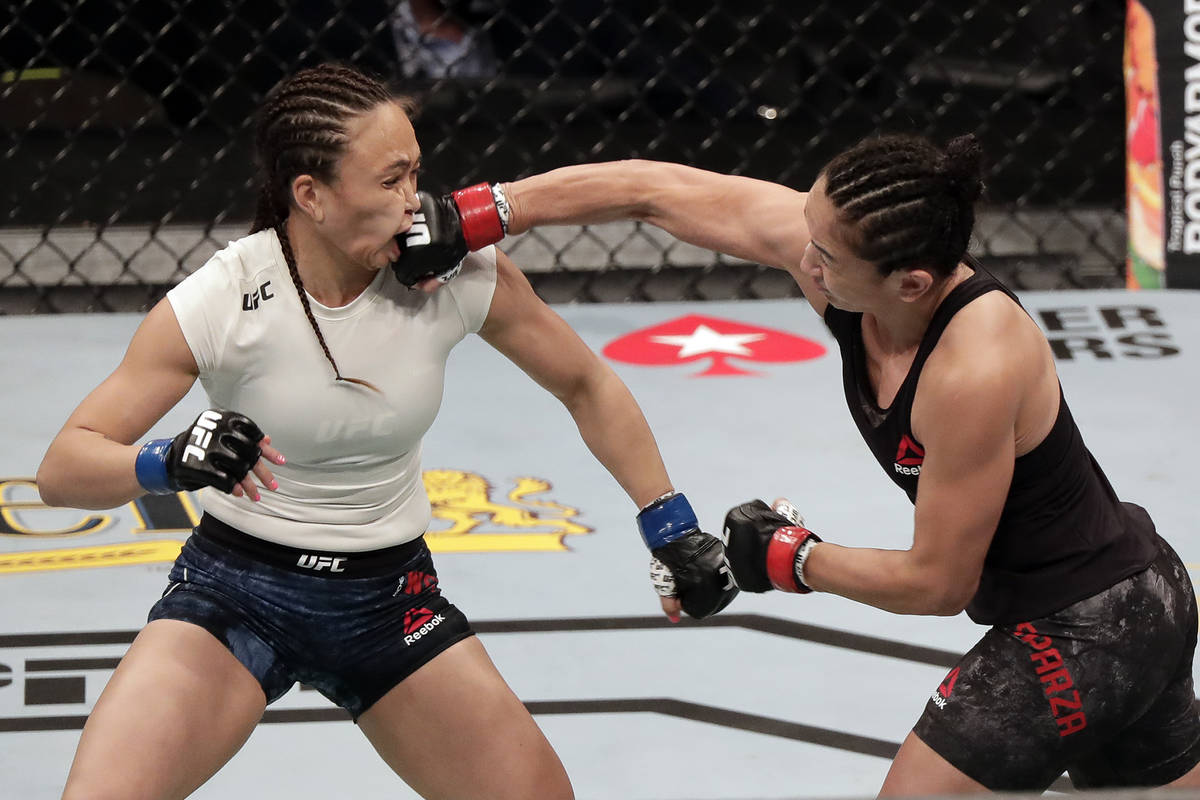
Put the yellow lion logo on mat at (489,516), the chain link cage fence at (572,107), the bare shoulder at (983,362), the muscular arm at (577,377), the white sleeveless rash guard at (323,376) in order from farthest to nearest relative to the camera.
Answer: the chain link cage fence at (572,107), the yellow lion logo on mat at (489,516), the muscular arm at (577,377), the white sleeveless rash guard at (323,376), the bare shoulder at (983,362)

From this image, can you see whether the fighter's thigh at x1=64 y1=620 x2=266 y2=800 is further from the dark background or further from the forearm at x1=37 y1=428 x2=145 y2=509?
the dark background

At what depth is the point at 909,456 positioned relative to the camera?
1661mm

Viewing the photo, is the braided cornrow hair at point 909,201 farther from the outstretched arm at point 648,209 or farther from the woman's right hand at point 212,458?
the woman's right hand at point 212,458

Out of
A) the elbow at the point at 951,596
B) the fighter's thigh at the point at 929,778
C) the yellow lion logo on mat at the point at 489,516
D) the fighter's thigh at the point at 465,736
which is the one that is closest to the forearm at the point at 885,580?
the elbow at the point at 951,596

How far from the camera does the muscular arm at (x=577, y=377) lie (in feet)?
6.29

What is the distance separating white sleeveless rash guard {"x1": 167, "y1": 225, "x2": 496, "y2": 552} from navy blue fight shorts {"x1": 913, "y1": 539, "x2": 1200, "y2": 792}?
0.70 m

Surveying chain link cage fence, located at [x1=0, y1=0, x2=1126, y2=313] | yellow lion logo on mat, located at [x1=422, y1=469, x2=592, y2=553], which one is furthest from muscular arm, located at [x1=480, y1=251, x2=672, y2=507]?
chain link cage fence, located at [x1=0, y1=0, x2=1126, y2=313]

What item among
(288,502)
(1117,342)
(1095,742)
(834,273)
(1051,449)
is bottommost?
(1117,342)

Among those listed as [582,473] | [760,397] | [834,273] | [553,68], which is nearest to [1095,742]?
[834,273]

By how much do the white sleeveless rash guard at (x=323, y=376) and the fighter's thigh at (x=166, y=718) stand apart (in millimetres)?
172

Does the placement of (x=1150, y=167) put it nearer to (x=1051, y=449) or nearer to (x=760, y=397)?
(x=760, y=397)

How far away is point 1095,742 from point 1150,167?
2.90 metres

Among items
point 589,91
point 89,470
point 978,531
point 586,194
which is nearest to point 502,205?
point 586,194

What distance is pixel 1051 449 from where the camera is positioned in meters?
1.64
